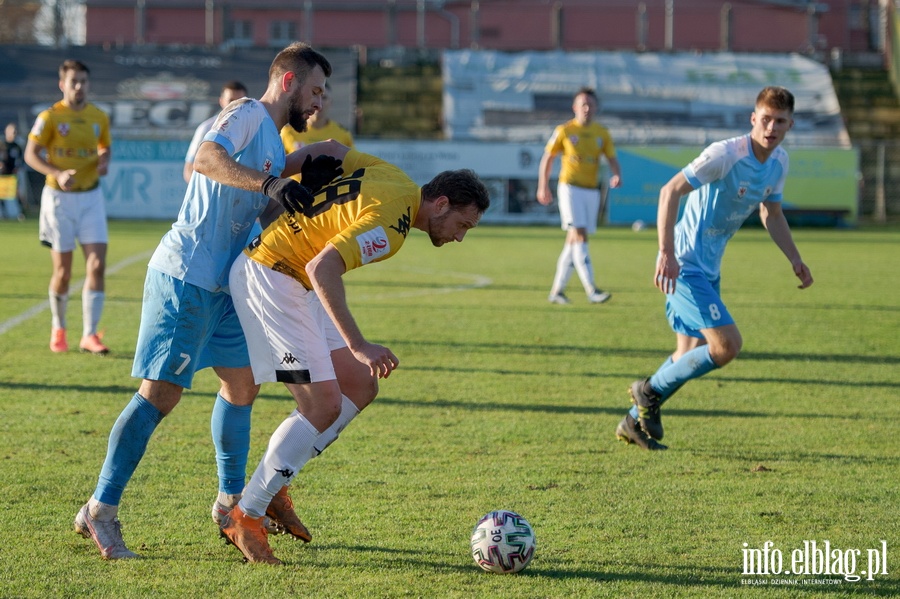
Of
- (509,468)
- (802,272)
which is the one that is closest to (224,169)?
(509,468)

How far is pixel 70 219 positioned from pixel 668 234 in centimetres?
504

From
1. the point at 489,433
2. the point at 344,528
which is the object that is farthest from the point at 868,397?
the point at 344,528

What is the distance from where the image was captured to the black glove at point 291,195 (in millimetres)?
3766

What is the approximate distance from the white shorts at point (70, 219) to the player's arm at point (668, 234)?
4.72 m

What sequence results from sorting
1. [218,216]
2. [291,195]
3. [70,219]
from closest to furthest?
[291,195] → [218,216] → [70,219]

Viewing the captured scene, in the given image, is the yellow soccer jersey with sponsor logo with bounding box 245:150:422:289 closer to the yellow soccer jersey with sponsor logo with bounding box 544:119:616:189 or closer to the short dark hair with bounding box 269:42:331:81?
the short dark hair with bounding box 269:42:331:81

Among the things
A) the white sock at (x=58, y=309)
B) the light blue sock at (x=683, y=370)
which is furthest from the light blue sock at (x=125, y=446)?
the white sock at (x=58, y=309)

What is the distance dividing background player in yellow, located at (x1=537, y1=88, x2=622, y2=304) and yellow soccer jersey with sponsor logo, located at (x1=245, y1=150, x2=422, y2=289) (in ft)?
27.2

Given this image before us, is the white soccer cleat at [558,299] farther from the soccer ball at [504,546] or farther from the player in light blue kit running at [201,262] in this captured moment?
the soccer ball at [504,546]

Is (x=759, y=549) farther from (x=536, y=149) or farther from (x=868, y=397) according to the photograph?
(x=536, y=149)

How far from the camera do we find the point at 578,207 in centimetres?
1273

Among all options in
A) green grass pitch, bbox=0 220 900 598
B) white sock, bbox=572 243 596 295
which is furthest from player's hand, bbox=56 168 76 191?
white sock, bbox=572 243 596 295

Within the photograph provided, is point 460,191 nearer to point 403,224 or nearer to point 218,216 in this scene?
point 403,224

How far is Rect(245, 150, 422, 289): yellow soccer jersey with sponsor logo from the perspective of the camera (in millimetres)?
3850
